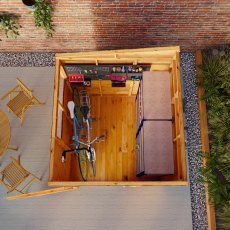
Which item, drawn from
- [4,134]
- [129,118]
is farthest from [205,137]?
[4,134]

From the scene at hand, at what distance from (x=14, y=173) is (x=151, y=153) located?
212 cm

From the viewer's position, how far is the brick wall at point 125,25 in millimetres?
4141

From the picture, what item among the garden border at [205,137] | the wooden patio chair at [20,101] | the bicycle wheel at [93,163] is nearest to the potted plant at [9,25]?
the wooden patio chair at [20,101]

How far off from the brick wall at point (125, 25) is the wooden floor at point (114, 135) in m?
1.05

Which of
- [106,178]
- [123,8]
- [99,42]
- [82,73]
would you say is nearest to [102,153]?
[106,178]

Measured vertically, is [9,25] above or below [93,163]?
above

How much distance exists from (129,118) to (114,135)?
0.43 meters

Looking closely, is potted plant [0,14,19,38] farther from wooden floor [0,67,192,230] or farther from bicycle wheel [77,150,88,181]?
bicycle wheel [77,150,88,181]

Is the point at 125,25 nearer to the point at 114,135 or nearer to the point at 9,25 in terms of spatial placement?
the point at 9,25

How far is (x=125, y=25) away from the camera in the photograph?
4.59 meters

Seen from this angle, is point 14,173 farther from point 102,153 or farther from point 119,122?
point 119,122

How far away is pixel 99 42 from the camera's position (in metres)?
5.11

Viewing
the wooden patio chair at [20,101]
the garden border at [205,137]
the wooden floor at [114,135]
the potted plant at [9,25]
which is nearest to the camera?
the potted plant at [9,25]

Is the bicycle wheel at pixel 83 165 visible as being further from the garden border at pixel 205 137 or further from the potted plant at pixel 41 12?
the potted plant at pixel 41 12
